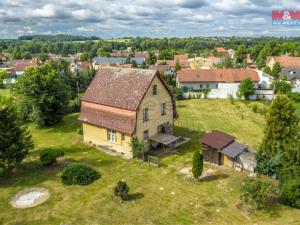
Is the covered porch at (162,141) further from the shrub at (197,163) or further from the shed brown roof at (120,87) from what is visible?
the shrub at (197,163)

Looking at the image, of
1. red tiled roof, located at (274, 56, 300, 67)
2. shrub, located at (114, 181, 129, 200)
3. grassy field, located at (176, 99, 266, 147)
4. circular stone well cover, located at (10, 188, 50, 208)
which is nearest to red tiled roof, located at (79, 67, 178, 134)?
shrub, located at (114, 181, 129, 200)

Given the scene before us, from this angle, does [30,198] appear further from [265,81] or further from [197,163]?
[265,81]

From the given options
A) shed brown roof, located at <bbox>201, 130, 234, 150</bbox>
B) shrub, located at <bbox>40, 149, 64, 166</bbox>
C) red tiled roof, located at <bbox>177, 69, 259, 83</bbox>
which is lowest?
shrub, located at <bbox>40, 149, 64, 166</bbox>

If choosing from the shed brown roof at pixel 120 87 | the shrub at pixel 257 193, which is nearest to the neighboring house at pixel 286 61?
the shed brown roof at pixel 120 87

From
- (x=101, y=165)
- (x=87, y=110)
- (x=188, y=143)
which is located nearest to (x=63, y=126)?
(x=87, y=110)

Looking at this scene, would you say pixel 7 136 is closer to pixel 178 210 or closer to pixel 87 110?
pixel 87 110

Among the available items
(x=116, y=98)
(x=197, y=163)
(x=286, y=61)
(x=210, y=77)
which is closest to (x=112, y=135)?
(x=116, y=98)

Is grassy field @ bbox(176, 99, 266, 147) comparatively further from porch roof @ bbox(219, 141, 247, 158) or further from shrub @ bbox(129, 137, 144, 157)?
shrub @ bbox(129, 137, 144, 157)
